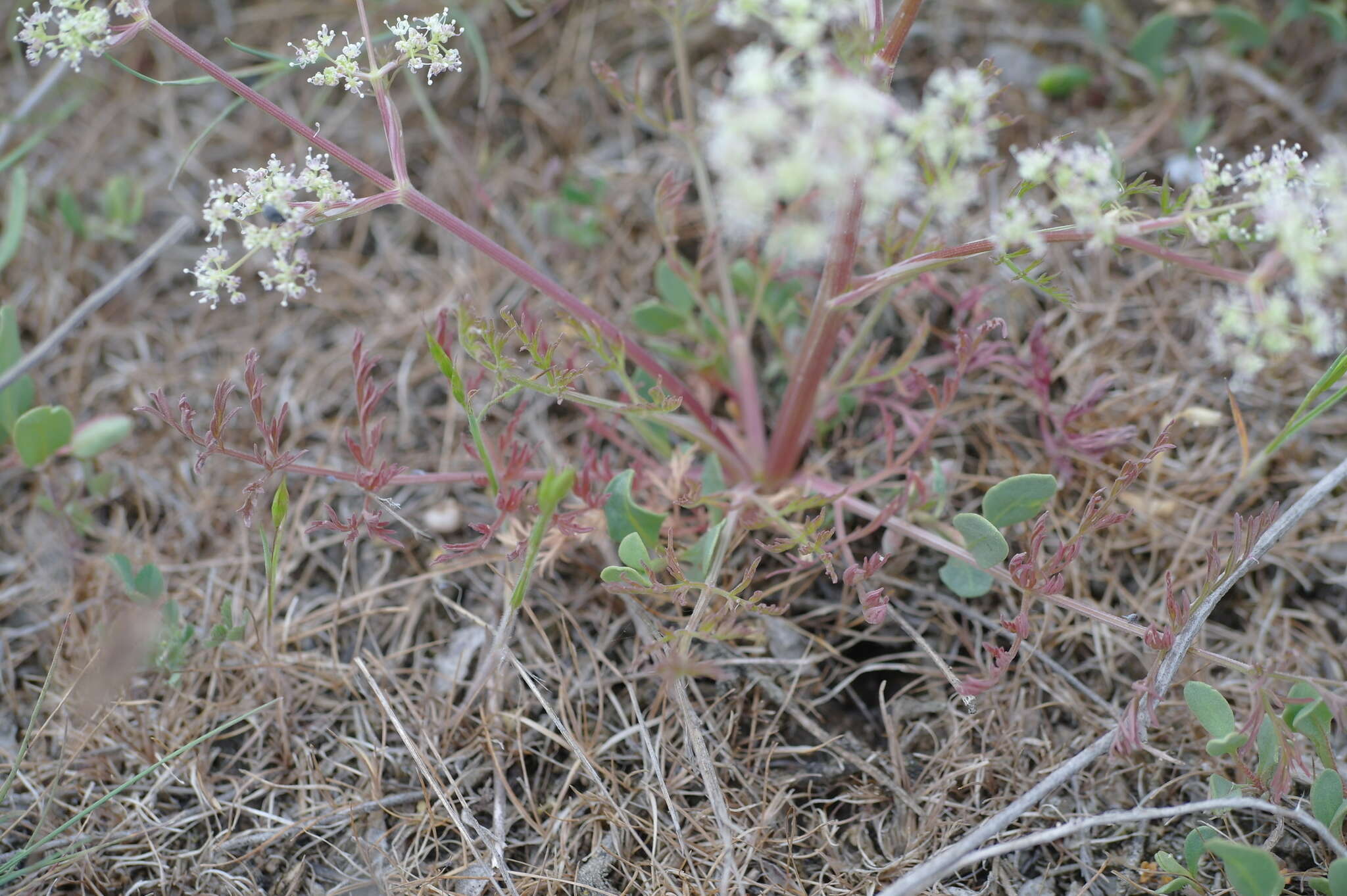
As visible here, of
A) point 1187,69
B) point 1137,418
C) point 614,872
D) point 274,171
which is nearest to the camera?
point 274,171

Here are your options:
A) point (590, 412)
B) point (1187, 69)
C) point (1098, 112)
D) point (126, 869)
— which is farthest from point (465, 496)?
point (1187, 69)

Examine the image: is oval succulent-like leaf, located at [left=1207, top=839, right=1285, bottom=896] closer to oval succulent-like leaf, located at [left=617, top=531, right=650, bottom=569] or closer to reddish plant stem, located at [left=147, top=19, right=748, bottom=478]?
oval succulent-like leaf, located at [left=617, top=531, right=650, bottom=569]

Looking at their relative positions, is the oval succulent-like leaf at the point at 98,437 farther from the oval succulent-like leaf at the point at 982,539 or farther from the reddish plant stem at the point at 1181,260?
the reddish plant stem at the point at 1181,260

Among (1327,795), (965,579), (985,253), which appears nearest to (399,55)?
(985,253)

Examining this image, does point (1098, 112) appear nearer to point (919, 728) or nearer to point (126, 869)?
point (919, 728)

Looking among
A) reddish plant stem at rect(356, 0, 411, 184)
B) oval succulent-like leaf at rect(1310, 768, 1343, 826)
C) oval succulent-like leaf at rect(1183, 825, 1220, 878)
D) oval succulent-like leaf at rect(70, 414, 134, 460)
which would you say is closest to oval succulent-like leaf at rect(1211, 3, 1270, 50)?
oval succulent-like leaf at rect(1310, 768, 1343, 826)

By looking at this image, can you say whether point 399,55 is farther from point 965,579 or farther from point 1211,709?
point 1211,709

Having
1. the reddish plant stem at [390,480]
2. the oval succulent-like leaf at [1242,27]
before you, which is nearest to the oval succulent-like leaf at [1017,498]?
the reddish plant stem at [390,480]
